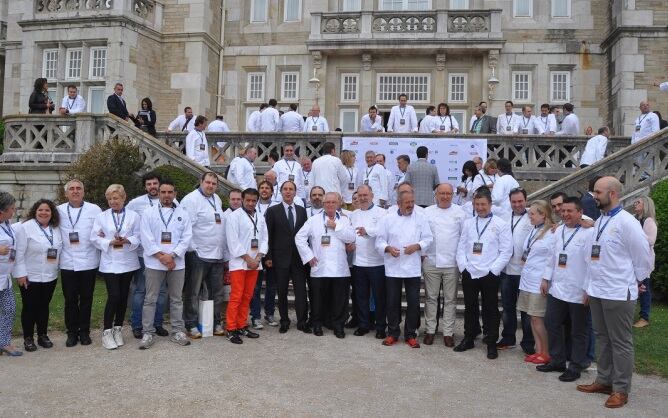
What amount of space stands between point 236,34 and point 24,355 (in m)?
16.9

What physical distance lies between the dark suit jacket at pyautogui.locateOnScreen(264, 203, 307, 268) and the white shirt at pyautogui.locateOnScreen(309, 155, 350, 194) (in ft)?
9.65

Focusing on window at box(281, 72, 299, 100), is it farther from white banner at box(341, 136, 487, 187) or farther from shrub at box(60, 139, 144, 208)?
shrub at box(60, 139, 144, 208)

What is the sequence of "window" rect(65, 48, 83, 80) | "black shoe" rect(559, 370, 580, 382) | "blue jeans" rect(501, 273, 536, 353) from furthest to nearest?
1. "window" rect(65, 48, 83, 80)
2. "blue jeans" rect(501, 273, 536, 353)
3. "black shoe" rect(559, 370, 580, 382)

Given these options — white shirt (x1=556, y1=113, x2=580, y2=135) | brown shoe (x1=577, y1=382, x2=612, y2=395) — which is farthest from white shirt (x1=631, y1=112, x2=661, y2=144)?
brown shoe (x1=577, y1=382, x2=612, y2=395)

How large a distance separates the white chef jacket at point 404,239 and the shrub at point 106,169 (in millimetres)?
6297

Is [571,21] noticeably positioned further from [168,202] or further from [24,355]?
[24,355]

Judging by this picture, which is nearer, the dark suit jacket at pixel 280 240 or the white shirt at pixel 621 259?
the white shirt at pixel 621 259

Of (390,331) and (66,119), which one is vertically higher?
(66,119)

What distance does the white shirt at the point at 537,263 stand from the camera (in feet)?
23.0

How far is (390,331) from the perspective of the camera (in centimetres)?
787

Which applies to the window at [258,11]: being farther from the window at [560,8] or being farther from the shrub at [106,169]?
the shrub at [106,169]

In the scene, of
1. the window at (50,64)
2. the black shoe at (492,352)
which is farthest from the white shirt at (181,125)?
the black shoe at (492,352)

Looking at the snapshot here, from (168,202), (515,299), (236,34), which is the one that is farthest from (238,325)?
(236,34)

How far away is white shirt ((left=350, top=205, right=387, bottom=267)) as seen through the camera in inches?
323
